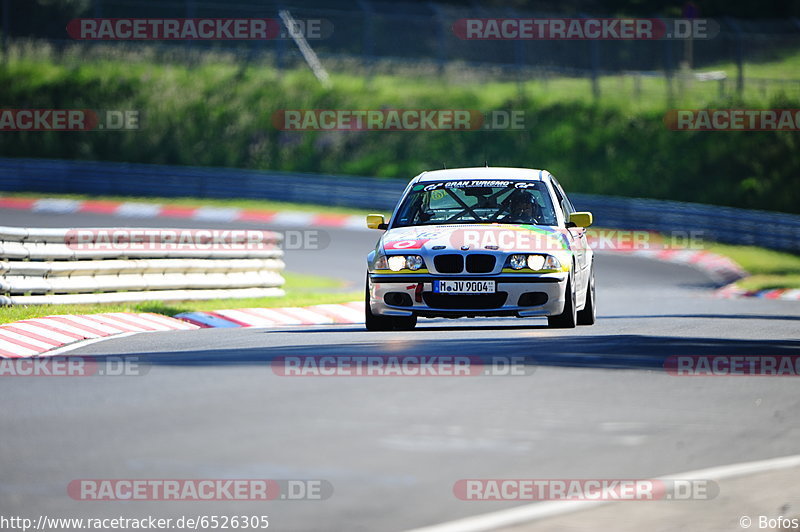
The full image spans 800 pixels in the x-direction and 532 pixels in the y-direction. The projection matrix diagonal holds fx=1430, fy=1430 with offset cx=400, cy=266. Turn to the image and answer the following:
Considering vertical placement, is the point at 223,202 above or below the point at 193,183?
below

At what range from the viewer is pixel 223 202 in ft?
125

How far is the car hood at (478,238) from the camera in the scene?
1268 cm

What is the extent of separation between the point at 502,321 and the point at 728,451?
28.7ft

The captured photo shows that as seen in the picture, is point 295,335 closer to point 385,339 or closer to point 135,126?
point 385,339

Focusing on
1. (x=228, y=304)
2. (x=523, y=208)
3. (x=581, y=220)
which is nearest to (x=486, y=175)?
(x=523, y=208)

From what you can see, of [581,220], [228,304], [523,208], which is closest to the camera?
[581,220]

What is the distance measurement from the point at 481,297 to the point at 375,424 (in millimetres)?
5435

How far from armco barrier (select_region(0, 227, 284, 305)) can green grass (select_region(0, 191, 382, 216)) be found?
1847cm

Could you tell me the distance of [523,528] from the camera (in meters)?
→ 5.29

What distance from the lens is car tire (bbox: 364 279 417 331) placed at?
42.5 feet

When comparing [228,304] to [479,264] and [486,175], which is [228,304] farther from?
[479,264]

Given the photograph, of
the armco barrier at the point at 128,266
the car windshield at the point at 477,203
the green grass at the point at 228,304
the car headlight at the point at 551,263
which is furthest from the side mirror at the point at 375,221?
the armco barrier at the point at 128,266

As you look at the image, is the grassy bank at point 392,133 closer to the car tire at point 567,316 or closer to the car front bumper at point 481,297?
the car tire at point 567,316

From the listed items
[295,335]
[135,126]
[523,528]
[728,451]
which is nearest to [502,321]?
[295,335]
